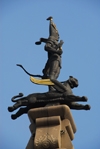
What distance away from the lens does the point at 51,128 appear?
9188 millimetres

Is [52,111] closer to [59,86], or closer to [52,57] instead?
[59,86]

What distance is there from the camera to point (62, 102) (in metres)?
9.96

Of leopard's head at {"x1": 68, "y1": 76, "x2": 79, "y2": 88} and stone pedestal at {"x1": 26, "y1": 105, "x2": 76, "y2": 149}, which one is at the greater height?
leopard's head at {"x1": 68, "y1": 76, "x2": 79, "y2": 88}

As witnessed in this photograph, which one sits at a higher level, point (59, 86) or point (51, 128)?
point (59, 86)

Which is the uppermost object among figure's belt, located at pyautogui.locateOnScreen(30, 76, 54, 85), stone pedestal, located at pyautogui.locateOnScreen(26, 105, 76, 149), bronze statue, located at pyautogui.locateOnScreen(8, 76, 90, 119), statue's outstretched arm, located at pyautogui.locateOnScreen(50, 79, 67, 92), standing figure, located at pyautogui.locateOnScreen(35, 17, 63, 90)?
standing figure, located at pyautogui.locateOnScreen(35, 17, 63, 90)

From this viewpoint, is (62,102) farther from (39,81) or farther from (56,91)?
(39,81)

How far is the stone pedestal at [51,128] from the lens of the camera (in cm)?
874

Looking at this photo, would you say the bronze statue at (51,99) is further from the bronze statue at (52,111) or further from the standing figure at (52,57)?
the standing figure at (52,57)

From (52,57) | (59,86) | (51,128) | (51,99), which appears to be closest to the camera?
(51,128)

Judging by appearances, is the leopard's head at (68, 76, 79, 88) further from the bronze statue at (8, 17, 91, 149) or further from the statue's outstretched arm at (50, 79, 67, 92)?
the statue's outstretched arm at (50, 79, 67, 92)

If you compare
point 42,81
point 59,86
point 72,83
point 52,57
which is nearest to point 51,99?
point 59,86

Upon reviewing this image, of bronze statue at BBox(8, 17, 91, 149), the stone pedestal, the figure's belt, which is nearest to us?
the stone pedestal

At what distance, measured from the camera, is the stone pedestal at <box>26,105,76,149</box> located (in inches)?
344

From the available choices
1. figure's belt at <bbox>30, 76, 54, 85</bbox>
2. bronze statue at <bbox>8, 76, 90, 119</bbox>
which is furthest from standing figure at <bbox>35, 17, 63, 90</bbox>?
bronze statue at <bbox>8, 76, 90, 119</bbox>
